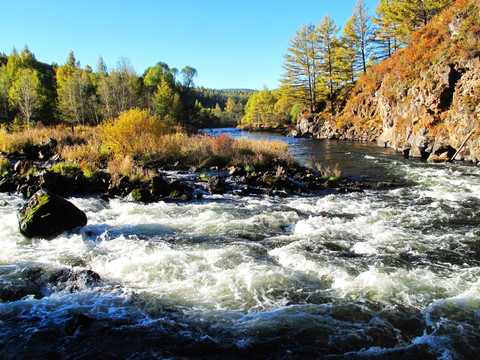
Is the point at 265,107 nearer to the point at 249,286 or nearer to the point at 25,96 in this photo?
the point at 25,96

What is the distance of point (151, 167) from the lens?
18719 millimetres

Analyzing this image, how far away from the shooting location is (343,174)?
1773cm

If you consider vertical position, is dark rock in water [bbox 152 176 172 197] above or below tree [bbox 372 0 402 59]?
below

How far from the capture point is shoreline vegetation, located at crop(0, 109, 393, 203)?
1354cm

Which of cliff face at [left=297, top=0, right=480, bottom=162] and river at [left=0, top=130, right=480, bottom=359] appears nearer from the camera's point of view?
river at [left=0, top=130, right=480, bottom=359]

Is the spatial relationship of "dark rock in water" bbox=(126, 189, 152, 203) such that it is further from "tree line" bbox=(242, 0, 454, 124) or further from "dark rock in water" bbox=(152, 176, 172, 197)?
"tree line" bbox=(242, 0, 454, 124)

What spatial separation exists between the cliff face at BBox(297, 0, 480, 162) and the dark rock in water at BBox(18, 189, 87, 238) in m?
21.8

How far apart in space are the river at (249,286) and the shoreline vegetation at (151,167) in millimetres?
2989

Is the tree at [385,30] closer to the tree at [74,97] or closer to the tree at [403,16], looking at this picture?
the tree at [403,16]

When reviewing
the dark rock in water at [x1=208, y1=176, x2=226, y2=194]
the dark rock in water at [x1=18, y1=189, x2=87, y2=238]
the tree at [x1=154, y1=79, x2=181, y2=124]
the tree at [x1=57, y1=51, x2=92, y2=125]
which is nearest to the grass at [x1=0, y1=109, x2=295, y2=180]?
the dark rock in water at [x1=208, y1=176, x2=226, y2=194]

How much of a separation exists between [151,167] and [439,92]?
22.6m

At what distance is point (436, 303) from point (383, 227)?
4015 mm

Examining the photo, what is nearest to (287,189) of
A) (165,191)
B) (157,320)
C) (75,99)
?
(165,191)

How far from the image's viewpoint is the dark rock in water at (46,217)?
845 centimetres
